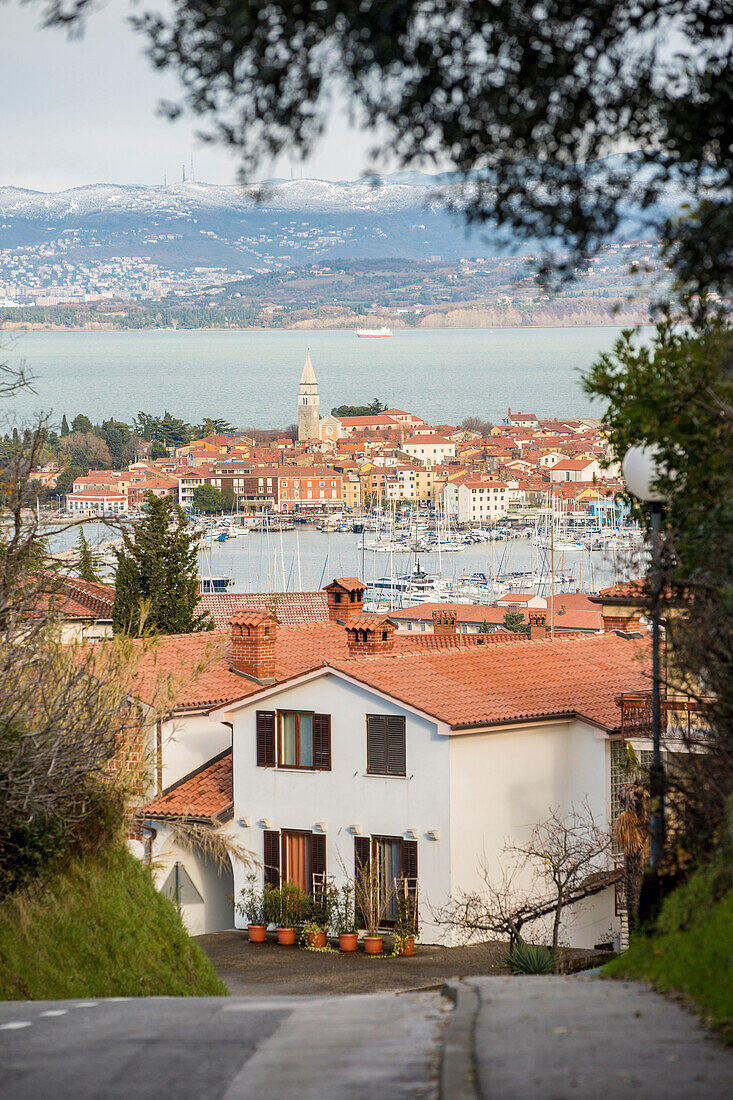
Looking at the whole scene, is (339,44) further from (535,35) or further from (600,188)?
(600,188)

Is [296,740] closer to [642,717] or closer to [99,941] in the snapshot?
[642,717]

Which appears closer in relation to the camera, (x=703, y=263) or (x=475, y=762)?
(x=703, y=263)

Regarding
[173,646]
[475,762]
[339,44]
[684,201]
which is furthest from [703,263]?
[173,646]

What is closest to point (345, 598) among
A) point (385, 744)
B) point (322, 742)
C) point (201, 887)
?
point (201, 887)

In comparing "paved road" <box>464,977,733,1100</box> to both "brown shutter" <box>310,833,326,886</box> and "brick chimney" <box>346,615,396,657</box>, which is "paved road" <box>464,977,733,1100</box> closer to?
"brown shutter" <box>310,833,326,886</box>

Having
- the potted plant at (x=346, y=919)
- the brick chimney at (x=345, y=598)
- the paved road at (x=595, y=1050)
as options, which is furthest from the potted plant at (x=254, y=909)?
the paved road at (x=595, y=1050)

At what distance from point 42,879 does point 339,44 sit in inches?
347

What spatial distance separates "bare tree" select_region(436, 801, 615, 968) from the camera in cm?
2066

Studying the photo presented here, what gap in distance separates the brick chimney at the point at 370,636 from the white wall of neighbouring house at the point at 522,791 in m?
4.70

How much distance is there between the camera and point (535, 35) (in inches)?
276

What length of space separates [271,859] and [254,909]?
94cm

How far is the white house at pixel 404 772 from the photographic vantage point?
22734 mm

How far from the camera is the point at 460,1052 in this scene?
20.5ft

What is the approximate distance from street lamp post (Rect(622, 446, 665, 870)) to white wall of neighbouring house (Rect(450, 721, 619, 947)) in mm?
12044
